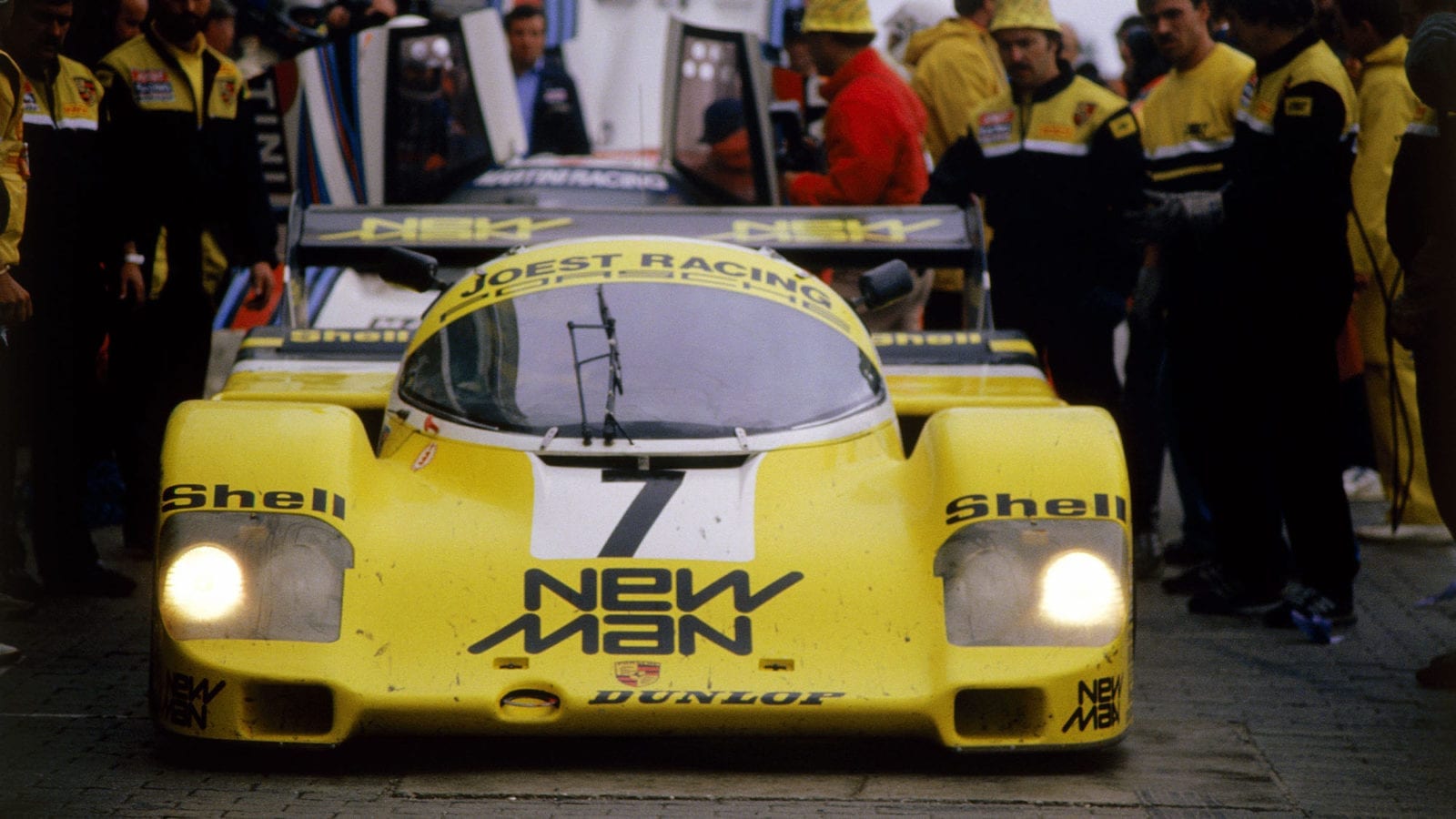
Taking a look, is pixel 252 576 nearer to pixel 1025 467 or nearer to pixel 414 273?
pixel 1025 467

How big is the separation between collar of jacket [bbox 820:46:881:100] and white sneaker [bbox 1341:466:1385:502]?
294cm

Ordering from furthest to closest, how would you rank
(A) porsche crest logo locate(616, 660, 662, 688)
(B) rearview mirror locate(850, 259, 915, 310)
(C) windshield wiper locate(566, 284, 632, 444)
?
(B) rearview mirror locate(850, 259, 915, 310)
(C) windshield wiper locate(566, 284, 632, 444)
(A) porsche crest logo locate(616, 660, 662, 688)

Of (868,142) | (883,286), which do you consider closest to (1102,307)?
(868,142)

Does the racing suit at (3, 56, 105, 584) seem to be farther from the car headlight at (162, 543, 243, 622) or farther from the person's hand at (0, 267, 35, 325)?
the car headlight at (162, 543, 243, 622)

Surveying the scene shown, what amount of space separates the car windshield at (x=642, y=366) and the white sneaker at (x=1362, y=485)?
14.0 ft

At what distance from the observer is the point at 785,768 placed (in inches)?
171

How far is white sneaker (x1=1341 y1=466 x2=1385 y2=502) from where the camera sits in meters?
8.86

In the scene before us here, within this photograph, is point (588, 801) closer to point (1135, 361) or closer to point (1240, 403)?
point (1240, 403)

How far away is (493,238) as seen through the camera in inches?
282

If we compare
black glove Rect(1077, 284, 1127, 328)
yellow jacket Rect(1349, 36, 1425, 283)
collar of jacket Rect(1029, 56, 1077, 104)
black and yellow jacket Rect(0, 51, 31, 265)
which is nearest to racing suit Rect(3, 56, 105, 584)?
black and yellow jacket Rect(0, 51, 31, 265)

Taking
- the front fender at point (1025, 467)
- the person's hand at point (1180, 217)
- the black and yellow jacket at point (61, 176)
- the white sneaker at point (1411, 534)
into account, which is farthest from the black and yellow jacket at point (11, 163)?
the white sneaker at point (1411, 534)

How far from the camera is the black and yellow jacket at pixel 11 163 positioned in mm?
5434

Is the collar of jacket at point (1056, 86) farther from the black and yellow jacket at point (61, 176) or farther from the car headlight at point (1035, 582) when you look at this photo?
the black and yellow jacket at point (61, 176)

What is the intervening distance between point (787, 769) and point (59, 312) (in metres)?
3.37
